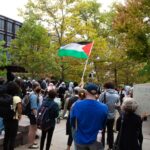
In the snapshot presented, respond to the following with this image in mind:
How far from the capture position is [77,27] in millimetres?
32219

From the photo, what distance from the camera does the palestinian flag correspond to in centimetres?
1434

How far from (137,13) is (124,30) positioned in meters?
1.06

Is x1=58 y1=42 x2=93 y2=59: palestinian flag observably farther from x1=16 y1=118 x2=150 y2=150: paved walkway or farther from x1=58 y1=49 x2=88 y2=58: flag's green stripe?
x1=16 y1=118 x2=150 y2=150: paved walkway

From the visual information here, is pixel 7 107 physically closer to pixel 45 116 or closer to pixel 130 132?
pixel 45 116

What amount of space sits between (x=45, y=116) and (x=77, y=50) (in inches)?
240

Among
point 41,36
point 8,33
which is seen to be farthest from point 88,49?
point 8,33

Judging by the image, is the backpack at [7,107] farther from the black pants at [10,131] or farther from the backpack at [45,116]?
the backpack at [45,116]

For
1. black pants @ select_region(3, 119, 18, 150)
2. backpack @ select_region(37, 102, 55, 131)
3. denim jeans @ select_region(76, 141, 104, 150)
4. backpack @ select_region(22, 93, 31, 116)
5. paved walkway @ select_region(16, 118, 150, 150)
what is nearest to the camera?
denim jeans @ select_region(76, 141, 104, 150)

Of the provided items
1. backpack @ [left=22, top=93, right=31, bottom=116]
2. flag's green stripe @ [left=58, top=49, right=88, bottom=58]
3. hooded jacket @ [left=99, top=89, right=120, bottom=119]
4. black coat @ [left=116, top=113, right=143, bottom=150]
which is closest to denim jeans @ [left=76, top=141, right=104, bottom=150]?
black coat @ [left=116, top=113, right=143, bottom=150]

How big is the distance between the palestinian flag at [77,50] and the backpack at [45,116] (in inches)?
231

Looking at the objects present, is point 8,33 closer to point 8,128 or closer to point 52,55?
point 52,55

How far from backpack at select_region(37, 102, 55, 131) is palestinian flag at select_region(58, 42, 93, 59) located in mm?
5856

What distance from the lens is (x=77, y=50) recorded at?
14.4 metres

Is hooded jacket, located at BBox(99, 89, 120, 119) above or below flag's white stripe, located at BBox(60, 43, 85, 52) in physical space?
below
